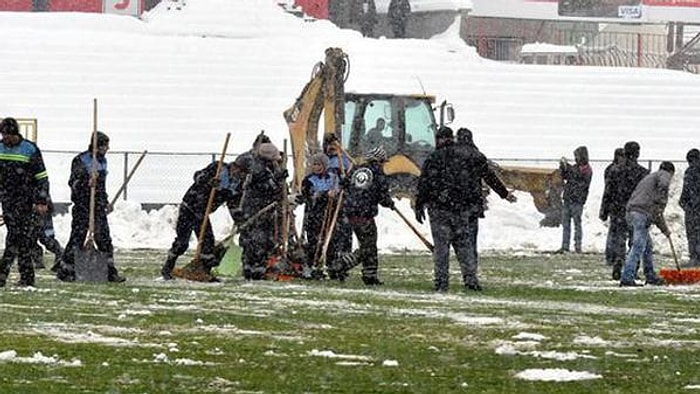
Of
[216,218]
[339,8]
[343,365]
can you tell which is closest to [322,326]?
[343,365]

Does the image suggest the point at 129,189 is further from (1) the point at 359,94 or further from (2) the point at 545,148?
(2) the point at 545,148

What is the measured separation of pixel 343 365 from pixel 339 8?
5469 cm

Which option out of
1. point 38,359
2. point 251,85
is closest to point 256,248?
point 38,359

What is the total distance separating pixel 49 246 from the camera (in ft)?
80.0

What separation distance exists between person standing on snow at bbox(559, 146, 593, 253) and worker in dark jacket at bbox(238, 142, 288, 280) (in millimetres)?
9356

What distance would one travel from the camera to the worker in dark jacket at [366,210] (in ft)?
75.1

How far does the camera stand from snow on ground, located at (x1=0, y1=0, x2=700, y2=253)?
50062 mm

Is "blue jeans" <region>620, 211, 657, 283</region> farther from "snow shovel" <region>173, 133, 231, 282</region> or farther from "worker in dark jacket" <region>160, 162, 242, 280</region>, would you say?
"snow shovel" <region>173, 133, 231, 282</region>

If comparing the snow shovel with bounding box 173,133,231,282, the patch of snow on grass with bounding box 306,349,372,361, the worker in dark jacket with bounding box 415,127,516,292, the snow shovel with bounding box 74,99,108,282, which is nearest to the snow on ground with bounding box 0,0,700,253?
the snow shovel with bounding box 173,133,231,282

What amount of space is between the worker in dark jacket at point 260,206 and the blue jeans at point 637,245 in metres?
3.92

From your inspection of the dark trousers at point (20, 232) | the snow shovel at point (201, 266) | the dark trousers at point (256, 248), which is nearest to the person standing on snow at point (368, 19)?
the dark trousers at point (256, 248)

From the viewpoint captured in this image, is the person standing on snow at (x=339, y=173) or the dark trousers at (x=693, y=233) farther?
the dark trousers at (x=693, y=233)

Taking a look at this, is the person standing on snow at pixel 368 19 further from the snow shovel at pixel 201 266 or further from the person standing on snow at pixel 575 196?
the snow shovel at pixel 201 266

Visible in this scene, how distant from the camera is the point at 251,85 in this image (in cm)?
Result: 5312
